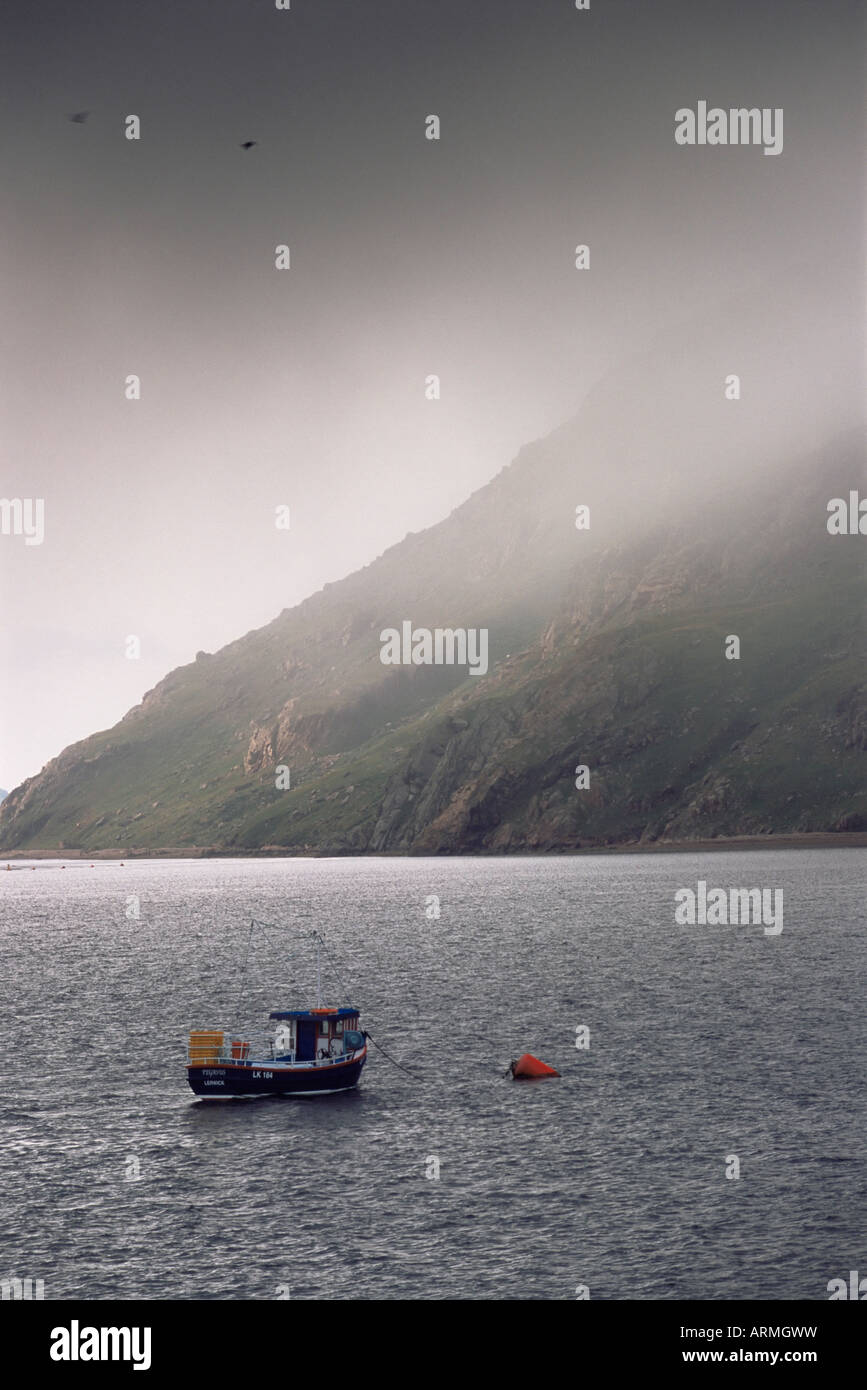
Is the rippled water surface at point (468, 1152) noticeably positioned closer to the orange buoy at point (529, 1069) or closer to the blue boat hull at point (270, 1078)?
the blue boat hull at point (270, 1078)

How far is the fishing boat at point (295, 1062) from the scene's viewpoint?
85.0 meters

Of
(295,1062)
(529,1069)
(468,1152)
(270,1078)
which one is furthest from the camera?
(295,1062)

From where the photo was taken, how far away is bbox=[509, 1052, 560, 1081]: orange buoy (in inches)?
3381

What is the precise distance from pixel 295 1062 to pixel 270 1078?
3363 millimetres

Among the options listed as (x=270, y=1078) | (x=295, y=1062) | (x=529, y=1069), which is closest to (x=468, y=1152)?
(x=529, y=1069)

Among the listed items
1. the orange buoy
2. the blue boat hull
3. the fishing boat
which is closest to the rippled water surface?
the blue boat hull

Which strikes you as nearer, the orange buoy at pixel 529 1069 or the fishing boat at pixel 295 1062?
the fishing boat at pixel 295 1062

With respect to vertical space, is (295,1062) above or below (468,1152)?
above

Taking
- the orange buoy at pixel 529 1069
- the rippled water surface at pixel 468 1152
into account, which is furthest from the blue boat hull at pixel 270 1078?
the orange buoy at pixel 529 1069

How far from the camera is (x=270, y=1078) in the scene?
87125 millimetres

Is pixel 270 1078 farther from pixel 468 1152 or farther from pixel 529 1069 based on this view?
pixel 468 1152

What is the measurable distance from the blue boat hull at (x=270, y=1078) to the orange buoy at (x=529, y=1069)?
1141cm

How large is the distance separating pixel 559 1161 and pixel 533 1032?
38.6 meters
